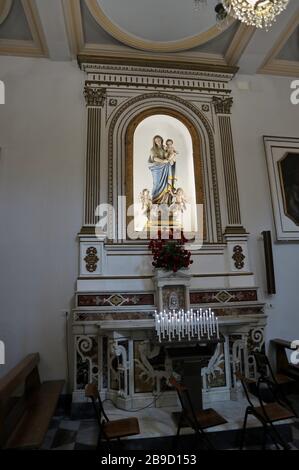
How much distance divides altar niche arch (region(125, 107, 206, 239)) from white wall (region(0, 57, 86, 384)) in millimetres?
893

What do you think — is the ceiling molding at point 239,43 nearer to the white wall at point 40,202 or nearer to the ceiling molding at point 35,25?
the white wall at point 40,202

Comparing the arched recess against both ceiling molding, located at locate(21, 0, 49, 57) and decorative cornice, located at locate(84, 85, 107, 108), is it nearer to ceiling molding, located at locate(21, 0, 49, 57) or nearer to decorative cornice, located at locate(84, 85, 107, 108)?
decorative cornice, located at locate(84, 85, 107, 108)

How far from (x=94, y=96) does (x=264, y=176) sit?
3522 millimetres

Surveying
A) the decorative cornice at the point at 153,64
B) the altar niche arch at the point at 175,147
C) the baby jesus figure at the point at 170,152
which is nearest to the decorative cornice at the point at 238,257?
the altar niche arch at the point at 175,147

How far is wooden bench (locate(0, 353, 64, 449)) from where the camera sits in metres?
2.87

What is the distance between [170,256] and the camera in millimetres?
4859

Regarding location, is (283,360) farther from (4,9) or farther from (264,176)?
(4,9)

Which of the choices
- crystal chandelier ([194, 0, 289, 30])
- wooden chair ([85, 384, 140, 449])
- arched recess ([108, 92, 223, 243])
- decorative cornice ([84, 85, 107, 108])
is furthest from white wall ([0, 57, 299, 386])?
crystal chandelier ([194, 0, 289, 30])

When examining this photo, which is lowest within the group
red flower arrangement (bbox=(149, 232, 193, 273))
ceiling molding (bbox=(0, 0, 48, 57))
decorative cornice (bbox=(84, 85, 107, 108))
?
red flower arrangement (bbox=(149, 232, 193, 273))

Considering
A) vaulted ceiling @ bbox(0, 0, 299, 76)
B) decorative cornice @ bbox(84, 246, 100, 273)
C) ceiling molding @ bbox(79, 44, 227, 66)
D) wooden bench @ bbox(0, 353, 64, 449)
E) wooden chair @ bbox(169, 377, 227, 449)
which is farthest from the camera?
ceiling molding @ bbox(79, 44, 227, 66)

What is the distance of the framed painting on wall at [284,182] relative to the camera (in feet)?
18.8

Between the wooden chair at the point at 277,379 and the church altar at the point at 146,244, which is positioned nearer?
the wooden chair at the point at 277,379

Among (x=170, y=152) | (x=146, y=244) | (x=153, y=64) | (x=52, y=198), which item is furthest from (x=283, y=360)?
(x=153, y=64)

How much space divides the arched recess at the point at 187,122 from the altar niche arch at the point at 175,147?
6 cm
